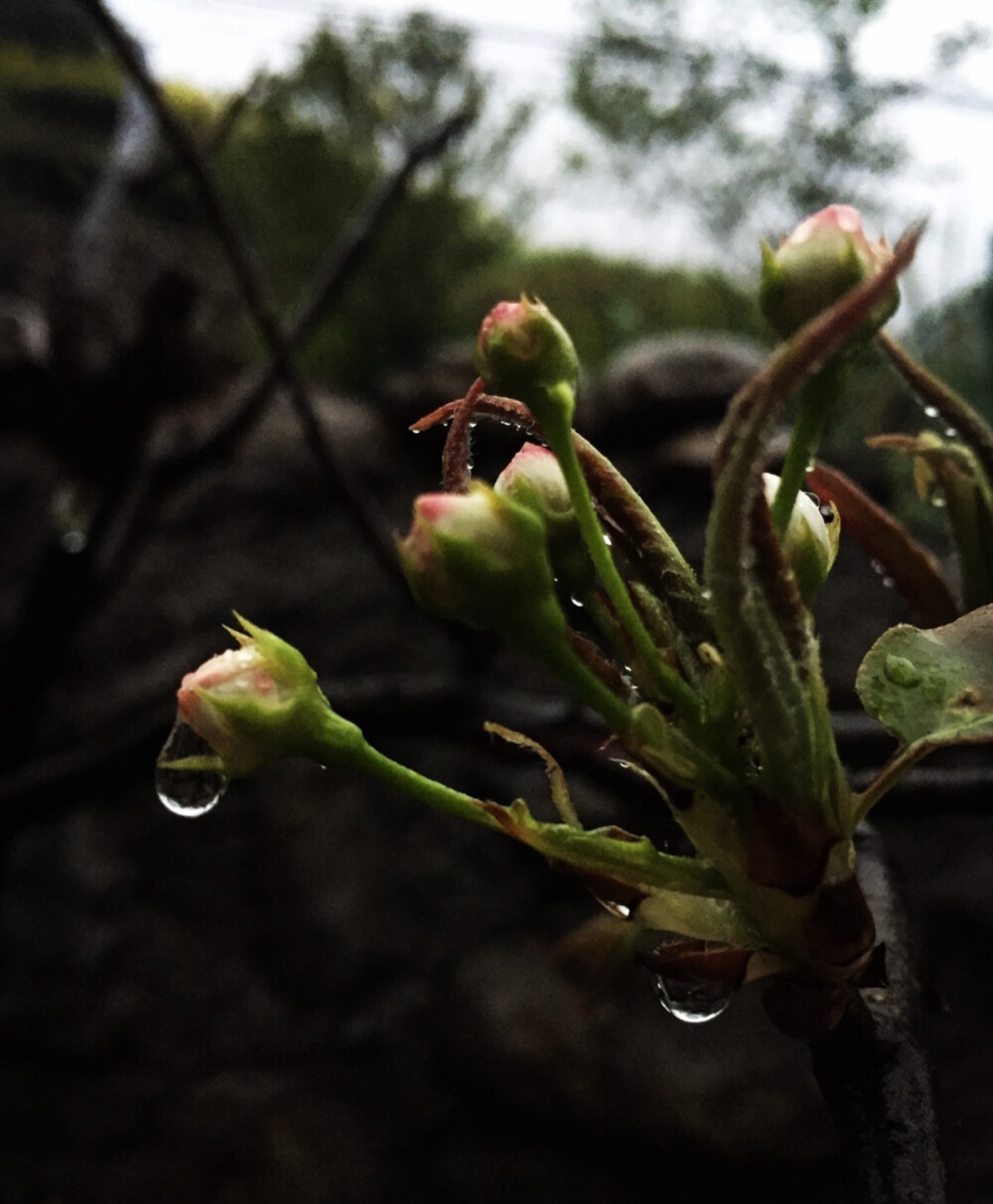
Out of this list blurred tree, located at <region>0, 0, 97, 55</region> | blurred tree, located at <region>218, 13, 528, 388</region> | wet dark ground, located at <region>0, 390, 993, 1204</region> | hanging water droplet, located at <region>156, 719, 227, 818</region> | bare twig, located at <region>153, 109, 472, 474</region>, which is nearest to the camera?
hanging water droplet, located at <region>156, 719, 227, 818</region>

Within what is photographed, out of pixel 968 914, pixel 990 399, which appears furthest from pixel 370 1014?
pixel 990 399

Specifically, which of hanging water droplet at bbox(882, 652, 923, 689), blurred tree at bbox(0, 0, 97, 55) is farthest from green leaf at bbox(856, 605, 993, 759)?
blurred tree at bbox(0, 0, 97, 55)

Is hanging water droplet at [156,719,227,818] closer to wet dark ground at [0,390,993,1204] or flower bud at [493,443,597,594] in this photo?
flower bud at [493,443,597,594]

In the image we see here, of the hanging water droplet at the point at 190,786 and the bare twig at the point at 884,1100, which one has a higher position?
the hanging water droplet at the point at 190,786

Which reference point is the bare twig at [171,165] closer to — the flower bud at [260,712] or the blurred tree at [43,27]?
the flower bud at [260,712]

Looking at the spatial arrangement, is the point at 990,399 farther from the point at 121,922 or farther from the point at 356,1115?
the point at 121,922

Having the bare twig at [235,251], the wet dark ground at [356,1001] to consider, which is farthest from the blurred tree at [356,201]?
the bare twig at [235,251]
